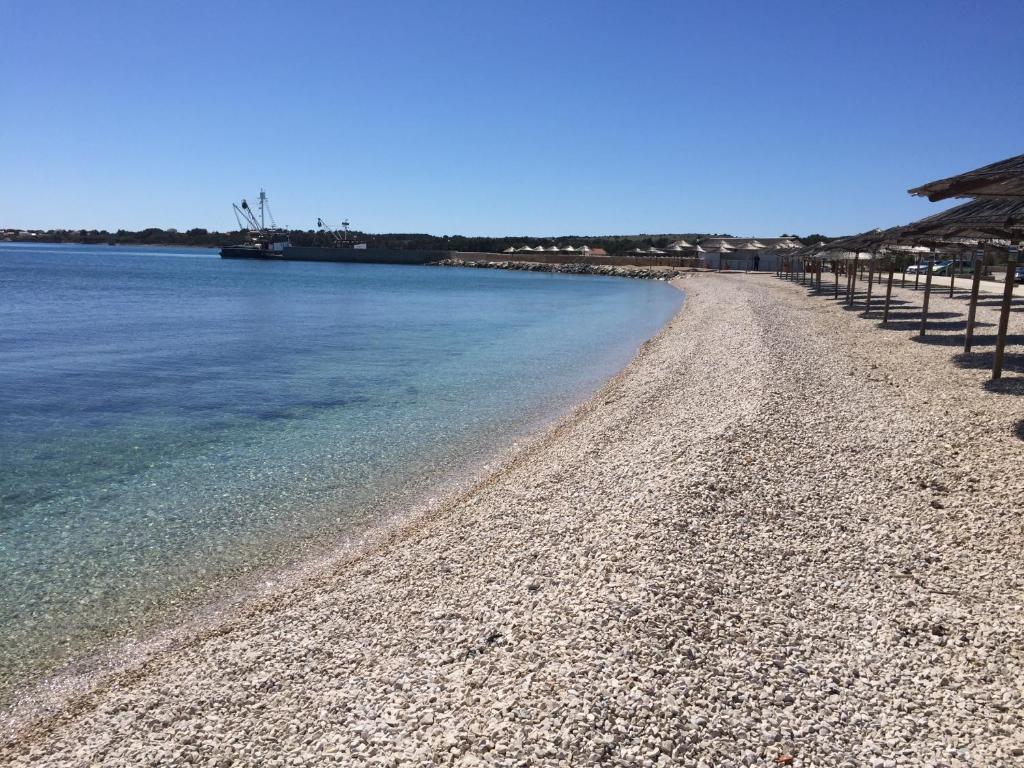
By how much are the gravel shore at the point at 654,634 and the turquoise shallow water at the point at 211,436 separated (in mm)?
1314

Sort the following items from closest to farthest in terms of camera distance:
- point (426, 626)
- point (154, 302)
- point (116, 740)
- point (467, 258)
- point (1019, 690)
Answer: point (1019, 690)
point (116, 740)
point (426, 626)
point (154, 302)
point (467, 258)

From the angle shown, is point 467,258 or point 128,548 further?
point 467,258

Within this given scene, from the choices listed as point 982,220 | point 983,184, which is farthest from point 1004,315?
point 983,184

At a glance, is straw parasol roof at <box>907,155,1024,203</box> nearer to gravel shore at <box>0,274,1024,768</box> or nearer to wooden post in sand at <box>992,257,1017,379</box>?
gravel shore at <box>0,274,1024,768</box>

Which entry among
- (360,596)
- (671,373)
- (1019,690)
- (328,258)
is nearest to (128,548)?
(360,596)

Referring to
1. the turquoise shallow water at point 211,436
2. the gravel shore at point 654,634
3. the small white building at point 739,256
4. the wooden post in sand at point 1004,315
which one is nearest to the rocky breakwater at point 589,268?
the small white building at point 739,256

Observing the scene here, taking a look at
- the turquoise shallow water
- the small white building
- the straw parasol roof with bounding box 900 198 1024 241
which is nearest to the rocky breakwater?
the small white building

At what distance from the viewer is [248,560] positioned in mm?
6871

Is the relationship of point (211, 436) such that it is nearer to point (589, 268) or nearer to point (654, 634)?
point (654, 634)

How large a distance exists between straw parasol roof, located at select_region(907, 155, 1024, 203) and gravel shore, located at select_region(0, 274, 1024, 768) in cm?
271

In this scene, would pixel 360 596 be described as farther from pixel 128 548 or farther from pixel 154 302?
pixel 154 302

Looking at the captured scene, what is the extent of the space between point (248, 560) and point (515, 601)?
3278 millimetres

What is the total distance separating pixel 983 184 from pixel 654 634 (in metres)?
4.97

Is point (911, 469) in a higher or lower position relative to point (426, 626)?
higher
